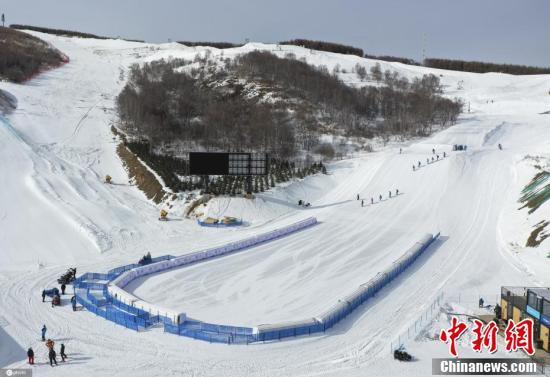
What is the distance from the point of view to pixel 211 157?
4366 centimetres

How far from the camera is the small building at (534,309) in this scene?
19578 millimetres

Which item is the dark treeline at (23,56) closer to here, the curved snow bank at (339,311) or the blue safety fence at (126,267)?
the blue safety fence at (126,267)

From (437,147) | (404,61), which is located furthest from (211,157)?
(404,61)

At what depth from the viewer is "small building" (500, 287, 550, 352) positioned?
19578 mm

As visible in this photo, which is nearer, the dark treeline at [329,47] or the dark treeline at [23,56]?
the dark treeline at [23,56]

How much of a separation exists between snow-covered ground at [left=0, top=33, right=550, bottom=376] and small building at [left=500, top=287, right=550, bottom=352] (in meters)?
3.10

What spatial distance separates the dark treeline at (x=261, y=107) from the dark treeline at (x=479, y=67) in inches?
2542

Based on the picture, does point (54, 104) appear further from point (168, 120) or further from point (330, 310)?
point (330, 310)

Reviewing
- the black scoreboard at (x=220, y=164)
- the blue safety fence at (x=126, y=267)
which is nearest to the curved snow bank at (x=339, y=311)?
the blue safety fence at (x=126, y=267)

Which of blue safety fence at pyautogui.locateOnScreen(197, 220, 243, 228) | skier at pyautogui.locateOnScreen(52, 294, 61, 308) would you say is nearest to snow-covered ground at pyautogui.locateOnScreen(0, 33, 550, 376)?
skier at pyautogui.locateOnScreen(52, 294, 61, 308)

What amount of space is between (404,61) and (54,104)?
133785 mm

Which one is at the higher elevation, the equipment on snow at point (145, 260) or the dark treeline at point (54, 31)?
the dark treeline at point (54, 31)

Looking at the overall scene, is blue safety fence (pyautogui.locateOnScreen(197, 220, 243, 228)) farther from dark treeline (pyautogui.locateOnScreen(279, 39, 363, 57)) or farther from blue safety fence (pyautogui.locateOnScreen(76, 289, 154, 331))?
dark treeline (pyautogui.locateOnScreen(279, 39, 363, 57))

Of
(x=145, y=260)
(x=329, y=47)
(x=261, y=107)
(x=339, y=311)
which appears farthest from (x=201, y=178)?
(x=329, y=47)
